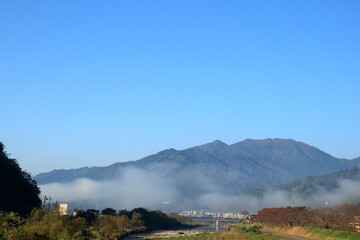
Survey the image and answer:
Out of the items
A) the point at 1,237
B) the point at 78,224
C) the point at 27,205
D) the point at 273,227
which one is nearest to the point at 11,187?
the point at 27,205

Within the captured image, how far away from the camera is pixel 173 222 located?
155m

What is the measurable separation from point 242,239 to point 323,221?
1993 cm

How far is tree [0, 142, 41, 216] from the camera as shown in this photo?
7381cm

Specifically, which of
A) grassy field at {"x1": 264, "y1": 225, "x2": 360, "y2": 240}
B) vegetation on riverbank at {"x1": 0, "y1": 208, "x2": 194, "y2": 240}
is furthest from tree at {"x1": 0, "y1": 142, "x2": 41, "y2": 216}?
grassy field at {"x1": 264, "y1": 225, "x2": 360, "y2": 240}

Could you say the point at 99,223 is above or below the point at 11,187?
below

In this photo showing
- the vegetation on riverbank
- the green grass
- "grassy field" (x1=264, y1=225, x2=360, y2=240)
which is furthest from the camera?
"grassy field" (x1=264, y1=225, x2=360, y2=240)

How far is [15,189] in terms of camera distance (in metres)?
83.5

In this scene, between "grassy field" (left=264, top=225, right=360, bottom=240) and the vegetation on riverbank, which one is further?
"grassy field" (left=264, top=225, right=360, bottom=240)

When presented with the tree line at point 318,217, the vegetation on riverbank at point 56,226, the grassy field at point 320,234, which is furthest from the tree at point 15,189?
the tree line at point 318,217

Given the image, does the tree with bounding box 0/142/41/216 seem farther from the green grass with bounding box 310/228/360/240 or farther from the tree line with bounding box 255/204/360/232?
the tree line with bounding box 255/204/360/232

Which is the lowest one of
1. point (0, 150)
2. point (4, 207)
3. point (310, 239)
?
point (310, 239)

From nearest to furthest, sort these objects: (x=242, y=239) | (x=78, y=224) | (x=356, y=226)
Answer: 1. (x=78, y=224)
2. (x=356, y=226)
3. (x=242, y=239)

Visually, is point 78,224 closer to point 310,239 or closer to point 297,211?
point 310,239

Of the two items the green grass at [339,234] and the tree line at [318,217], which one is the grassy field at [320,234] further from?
the tree line at [318,217]
